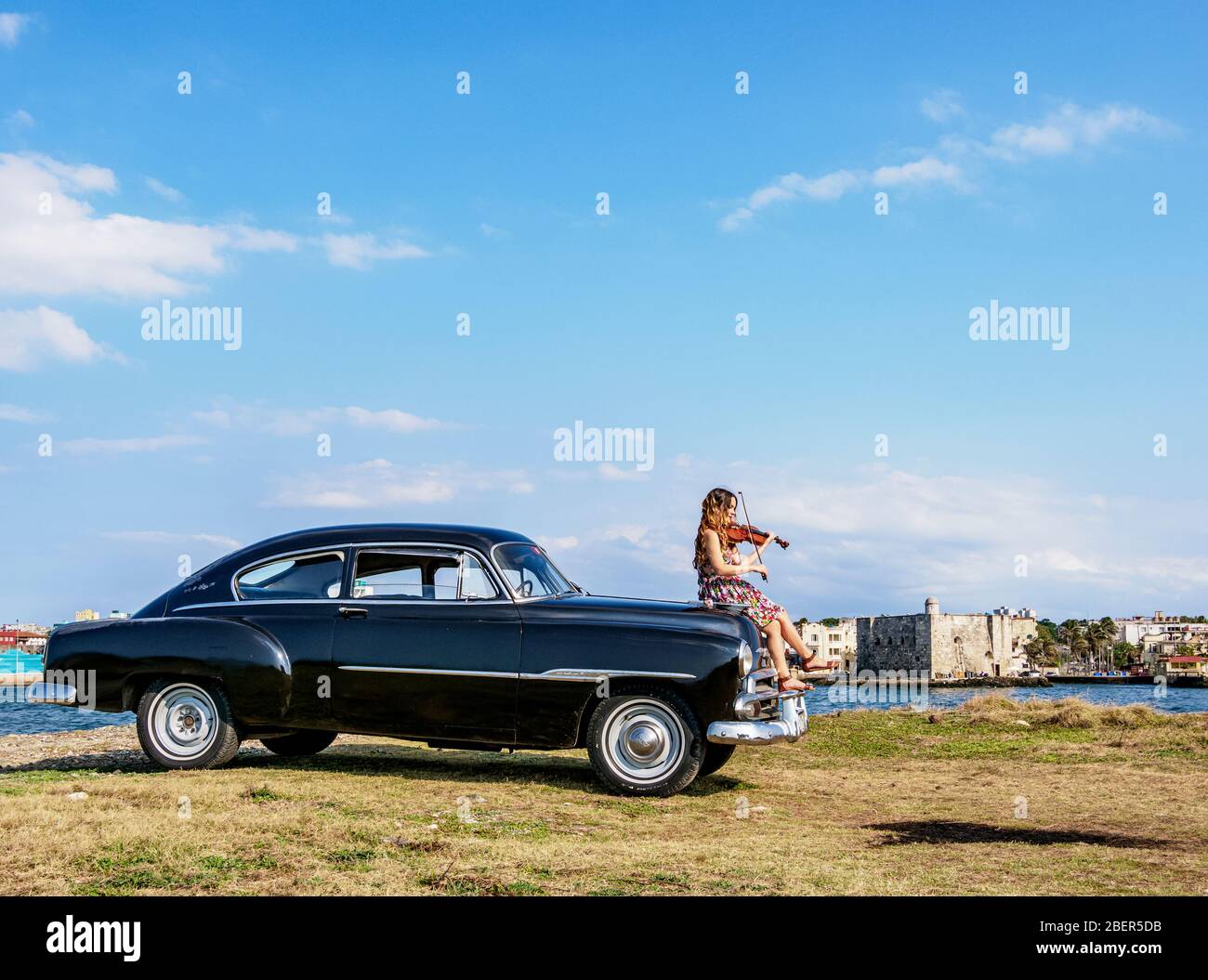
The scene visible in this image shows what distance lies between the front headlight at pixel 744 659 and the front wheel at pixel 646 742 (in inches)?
20.4

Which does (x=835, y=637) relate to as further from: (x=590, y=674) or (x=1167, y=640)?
(x=590, y=674)

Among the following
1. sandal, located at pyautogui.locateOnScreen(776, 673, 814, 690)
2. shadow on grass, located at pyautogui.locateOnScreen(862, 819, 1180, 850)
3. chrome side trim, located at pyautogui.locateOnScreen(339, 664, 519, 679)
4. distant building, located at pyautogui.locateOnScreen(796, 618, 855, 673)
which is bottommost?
distant building, located at pyautogui.locateOnScreen(796, 618, 855, 673)

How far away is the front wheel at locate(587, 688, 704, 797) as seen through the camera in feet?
28.3

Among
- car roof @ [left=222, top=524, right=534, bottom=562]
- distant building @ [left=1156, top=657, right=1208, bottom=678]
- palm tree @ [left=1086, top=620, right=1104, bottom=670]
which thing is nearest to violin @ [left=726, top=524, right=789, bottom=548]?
car roof @ [left=222, top=524, right=534, bottom=562]

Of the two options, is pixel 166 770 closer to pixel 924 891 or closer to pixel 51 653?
pixel 51 653

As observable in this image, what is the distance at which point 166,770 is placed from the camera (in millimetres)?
9789

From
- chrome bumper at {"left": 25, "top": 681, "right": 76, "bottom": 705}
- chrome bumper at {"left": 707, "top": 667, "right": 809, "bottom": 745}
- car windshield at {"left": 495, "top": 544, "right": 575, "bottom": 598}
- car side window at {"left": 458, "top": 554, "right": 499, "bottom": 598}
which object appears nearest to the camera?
chrome bumper at {"left": 707, "top": 667, "right": 809, "bottom": 745}

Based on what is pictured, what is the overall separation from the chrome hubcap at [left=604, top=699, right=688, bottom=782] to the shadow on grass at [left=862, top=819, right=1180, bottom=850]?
5.33 ft

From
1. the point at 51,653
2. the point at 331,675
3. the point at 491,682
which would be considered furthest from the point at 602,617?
the point at 51,653

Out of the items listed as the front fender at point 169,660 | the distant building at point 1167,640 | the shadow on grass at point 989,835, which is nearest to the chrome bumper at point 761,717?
the shadow on grass at point 989,835

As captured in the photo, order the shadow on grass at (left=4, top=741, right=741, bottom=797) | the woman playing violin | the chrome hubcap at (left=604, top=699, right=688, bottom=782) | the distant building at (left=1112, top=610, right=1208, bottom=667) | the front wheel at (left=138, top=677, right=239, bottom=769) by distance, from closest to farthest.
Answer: the chrome hubcap at (left=604, top=699, right=688, bottom=782) < the shadow on grass at (left=4, top=741, right=741, bottom=797) < the front wheel at (left=138, top=677, right=239, bottom=769) < the woman playing violin < the distant building at (left=1112, top=610, right=1208, bottom=667)

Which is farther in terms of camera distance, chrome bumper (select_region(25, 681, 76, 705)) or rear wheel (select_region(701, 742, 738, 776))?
chrome bumper (select_region(25, 681, 76, 705))

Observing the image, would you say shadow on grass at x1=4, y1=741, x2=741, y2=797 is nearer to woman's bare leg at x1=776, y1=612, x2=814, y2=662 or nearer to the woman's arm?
woman's bare leg at x1=776, y1=612, x2=814, y2=662

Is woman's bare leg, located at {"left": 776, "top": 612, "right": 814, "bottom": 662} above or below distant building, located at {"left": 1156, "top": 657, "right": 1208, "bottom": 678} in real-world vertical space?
above
